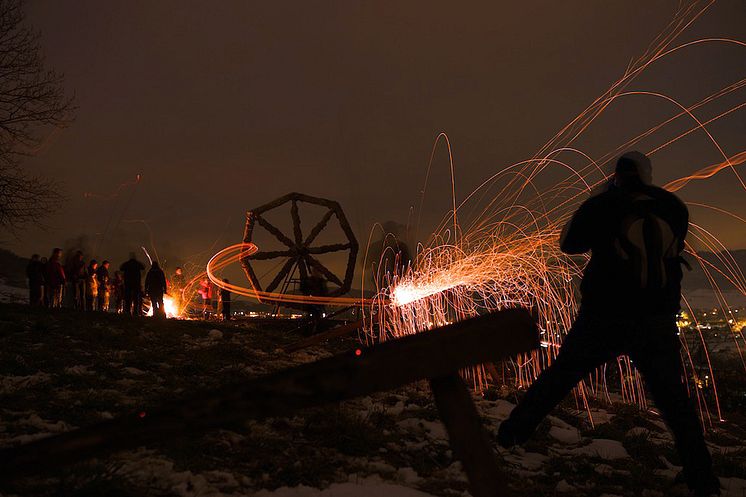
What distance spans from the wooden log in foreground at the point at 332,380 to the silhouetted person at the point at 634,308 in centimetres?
184

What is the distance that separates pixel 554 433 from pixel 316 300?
8.25 meters

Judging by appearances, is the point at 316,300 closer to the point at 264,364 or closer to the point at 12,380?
the point at 264,364

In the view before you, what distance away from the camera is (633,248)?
125 inches

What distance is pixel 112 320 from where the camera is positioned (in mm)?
9859

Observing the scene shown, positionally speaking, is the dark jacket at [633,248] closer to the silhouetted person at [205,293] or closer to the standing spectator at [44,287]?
the standing spectator at [44,287]

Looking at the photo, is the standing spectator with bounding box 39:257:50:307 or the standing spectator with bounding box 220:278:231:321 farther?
the standing spectator with bounding box 220:278:231:321

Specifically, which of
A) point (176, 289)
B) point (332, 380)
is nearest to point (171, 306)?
point (176, 289)

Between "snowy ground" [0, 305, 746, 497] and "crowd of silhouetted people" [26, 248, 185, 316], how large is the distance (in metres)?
7.68

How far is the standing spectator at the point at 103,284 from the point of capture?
15727 millimetres

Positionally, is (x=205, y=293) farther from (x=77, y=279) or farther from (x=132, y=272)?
(x=77, y=279)

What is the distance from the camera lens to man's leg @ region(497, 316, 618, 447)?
125 inches

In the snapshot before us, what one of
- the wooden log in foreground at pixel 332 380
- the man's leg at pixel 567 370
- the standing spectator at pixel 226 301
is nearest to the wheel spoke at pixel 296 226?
the standing spectator at pixel 226 301

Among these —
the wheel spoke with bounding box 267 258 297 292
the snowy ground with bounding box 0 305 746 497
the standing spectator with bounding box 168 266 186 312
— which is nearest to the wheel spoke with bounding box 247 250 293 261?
the wheel spoke with bounding box 267 258 297 292

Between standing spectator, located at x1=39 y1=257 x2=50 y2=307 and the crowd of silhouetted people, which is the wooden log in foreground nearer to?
the crowd of silhouetted people
